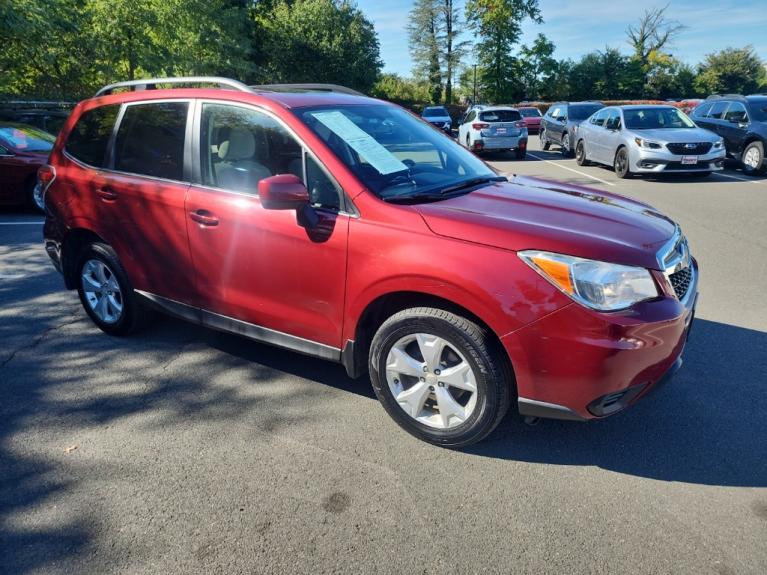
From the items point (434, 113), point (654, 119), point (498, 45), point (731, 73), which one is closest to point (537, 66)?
point (498, 45)

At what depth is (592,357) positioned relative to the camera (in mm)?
2539

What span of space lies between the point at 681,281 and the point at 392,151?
70.2 inches

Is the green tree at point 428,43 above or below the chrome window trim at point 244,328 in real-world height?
above

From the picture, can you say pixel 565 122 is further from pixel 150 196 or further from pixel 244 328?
pixel 244 328

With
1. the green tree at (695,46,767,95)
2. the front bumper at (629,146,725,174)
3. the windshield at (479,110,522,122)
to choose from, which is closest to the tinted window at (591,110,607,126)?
the front bumper at (629,146,725,174)

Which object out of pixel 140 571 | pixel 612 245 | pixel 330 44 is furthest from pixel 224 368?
pixel 330 44

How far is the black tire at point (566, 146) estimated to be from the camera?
59.5 feet

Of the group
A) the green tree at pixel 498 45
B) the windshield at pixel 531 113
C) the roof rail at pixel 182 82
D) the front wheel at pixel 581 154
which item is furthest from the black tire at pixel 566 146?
the green tree at pixel 498 45

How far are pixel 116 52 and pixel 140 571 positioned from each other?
80.5 ft

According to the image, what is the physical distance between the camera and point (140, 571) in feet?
7.40

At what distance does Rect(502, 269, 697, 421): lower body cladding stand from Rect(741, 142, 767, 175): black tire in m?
12.0

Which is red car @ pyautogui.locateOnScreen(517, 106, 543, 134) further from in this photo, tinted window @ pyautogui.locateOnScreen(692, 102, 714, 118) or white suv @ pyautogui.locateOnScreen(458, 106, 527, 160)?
tinted window @ pyautogui.locateOnScreen(692, 102, 714, 118)

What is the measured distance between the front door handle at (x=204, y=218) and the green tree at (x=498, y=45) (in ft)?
199

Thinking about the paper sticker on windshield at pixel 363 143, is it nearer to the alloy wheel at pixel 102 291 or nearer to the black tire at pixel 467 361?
the black tire at pixel 467 361
